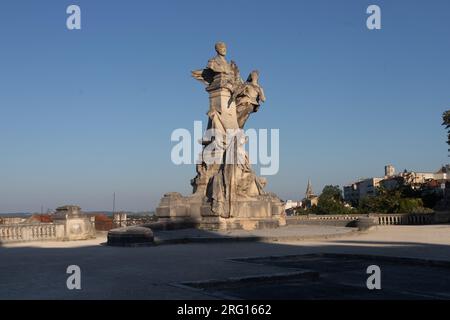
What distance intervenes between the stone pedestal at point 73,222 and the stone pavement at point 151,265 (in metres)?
2.38

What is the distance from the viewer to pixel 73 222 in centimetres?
2059

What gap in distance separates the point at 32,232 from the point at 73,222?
1.42m

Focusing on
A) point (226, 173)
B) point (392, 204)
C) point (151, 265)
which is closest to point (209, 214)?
point (226, 173)

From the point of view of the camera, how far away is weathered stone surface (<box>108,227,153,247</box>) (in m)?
16.5

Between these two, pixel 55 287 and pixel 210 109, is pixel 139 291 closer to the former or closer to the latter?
pixel 55 287

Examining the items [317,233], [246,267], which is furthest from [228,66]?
[246,267]

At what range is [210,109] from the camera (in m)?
23.8

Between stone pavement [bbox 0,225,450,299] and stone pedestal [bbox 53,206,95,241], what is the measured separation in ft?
7.82

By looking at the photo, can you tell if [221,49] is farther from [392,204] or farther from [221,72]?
[392,204]

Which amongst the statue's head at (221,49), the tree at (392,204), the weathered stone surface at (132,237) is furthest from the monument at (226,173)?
the tree at (392,204)

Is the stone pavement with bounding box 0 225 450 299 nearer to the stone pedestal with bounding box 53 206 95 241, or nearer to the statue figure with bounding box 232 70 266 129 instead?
the stone pedestal with bounding box 53 206 95 241

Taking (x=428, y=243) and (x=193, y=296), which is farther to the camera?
(x=428, y=243)
